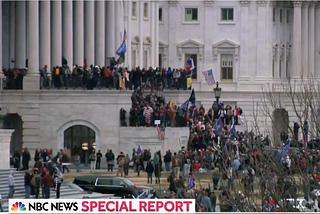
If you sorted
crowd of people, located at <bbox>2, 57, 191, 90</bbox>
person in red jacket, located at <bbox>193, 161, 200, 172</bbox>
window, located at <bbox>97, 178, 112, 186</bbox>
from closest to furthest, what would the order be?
window, located at <bbox>97, 178, 112, 186</bbox>, person in red jacket, located at <bbox>193, 161, 200, 172</bbox>, crowd of people, located at <bbox>2, 57, 191, 90</bbox>

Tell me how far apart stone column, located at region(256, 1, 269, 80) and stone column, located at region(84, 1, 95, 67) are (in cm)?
3479

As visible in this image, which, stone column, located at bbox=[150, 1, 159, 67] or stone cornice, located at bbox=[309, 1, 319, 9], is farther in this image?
stone cornice, located at bbox=[309, 1, 319, 9]

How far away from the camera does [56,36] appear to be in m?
116

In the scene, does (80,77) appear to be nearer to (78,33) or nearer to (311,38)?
(78,33)

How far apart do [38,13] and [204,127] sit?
43.0 ft

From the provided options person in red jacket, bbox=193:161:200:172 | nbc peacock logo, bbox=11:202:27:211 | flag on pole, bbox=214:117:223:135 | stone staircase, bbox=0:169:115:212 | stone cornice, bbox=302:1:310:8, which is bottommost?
stone staircase, bbox=0:169:115:212

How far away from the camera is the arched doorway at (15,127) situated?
110 m

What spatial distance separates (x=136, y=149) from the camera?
107 metres

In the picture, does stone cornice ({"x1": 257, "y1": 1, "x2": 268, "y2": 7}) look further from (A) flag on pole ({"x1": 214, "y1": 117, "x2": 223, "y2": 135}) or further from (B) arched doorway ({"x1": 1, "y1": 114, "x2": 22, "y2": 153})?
(B) arched doorway ({"x1": 1, "y1": 114, "x2": 22, "y2": 153})

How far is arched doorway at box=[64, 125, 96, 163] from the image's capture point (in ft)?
351

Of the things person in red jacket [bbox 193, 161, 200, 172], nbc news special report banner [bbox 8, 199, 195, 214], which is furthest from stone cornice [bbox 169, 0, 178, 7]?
nbc news special report banner [bbox 8, 199, 195, 214]

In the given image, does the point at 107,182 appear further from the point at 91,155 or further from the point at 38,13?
the point at 38,13

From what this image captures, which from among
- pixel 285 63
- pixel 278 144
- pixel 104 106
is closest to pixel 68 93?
pixel 104 106

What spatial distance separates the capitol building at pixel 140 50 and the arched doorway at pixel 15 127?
0.20ft
